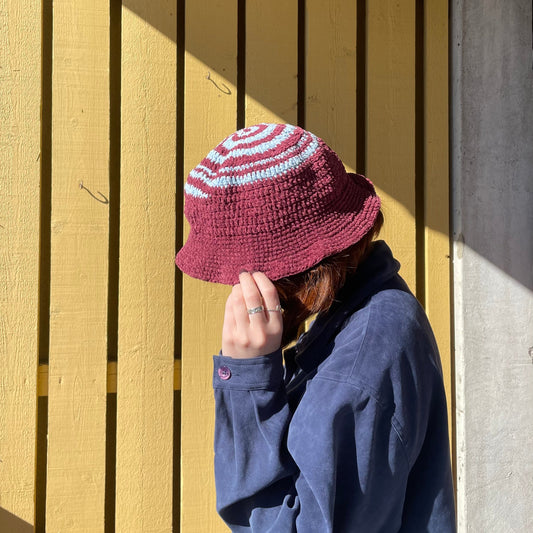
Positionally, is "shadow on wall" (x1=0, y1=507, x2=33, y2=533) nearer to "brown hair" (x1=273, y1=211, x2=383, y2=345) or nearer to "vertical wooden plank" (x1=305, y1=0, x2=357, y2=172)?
"brown hair" (x1=273, y1=211, x2=383, y2=345)

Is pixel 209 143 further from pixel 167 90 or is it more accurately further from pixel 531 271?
pixel 531 271

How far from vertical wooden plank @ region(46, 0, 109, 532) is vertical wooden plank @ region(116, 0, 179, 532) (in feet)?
0.26

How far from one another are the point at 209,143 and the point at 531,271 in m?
1.62

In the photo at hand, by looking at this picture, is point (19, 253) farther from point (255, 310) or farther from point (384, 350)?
point (384, 350)

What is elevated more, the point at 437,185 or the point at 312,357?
the point at 437,185

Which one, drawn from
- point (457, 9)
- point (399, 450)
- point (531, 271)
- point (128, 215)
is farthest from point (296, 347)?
point (457, 9)

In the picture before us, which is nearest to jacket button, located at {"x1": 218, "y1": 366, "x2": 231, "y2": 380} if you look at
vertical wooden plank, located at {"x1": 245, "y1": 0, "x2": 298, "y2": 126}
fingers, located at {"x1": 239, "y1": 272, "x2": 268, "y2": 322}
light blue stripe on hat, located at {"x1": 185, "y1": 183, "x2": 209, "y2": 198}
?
fingers, located at {"x1": 239, "y1": 272, "x2": 268, "y2": 322}

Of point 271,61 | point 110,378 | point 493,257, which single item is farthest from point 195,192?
point 493,257

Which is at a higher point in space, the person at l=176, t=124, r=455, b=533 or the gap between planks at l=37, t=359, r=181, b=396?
the person at l=176, t=124, r=455, b=533

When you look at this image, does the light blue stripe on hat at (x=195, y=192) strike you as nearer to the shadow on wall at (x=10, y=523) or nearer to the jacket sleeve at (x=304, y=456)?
the jacket sleeve at (x=304, y=456)

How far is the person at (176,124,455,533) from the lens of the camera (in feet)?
3.32

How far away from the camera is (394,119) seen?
2.62 m

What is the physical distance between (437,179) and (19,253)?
1823 millimetres

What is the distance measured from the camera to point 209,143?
2.40 m
